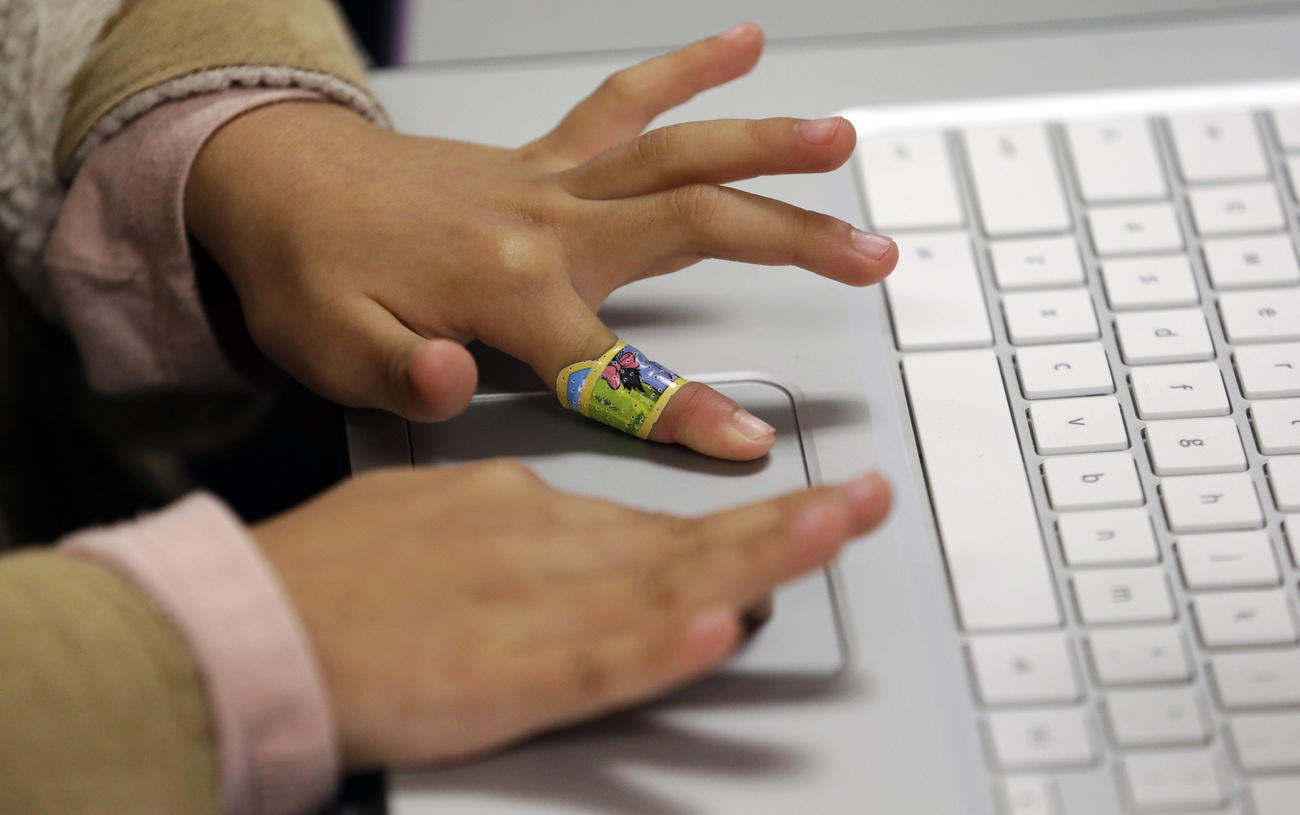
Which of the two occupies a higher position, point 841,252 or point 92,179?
point 92,179

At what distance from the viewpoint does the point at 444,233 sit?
0.50m

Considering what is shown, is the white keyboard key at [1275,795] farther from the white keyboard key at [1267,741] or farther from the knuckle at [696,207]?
the knuckle at [696,207]

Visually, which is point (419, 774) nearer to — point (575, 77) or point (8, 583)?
point (8, 583)

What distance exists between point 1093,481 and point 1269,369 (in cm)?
11

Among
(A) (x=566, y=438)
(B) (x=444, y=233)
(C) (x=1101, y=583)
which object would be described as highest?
(B) (x=444, y=233)

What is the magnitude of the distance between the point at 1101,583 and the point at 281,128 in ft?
1.37

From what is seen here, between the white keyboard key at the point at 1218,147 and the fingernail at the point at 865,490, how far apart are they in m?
0.27

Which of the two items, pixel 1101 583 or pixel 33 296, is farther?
pixel 33 296

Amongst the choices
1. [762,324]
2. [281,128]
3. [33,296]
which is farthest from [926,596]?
[33,296]

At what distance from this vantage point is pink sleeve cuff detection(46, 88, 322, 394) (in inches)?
20.6

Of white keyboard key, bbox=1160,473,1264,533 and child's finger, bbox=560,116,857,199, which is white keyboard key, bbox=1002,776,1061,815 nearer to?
white keyboard key, bbox=1160,473,1264,533

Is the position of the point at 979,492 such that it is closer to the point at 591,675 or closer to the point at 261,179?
the point at 591,675

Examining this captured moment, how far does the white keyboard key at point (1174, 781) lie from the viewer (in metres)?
0.37

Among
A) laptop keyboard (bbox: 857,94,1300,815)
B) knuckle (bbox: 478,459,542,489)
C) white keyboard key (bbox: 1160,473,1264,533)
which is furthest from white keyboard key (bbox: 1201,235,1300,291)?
knuckle (bbox: 478,459,542,489)
